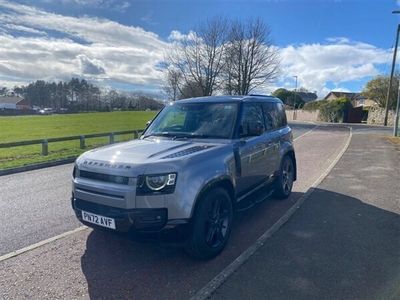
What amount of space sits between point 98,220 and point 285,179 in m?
4.07

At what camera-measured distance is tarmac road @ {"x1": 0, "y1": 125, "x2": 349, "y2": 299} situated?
3.05m

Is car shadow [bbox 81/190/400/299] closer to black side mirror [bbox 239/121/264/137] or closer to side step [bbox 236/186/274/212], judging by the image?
side step [bbox 236/186/274/212]

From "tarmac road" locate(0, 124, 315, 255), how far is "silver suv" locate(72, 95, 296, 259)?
4.01ft

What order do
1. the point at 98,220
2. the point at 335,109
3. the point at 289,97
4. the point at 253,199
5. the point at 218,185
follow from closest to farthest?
1. the point at 98,220
2. the point at 218,185
3. the point at 253,199
4. the point at 335,109
5. the point at 289,97

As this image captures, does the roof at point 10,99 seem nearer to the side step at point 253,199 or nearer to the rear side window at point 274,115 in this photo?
the rear side window at point 274,115

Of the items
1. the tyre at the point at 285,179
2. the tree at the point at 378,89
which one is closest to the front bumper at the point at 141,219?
the tyre at the point at 285,179

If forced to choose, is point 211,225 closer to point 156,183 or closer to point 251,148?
point 156,183

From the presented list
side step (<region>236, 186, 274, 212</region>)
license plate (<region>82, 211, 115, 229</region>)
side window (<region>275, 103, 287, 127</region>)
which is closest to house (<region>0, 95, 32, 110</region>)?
side window (<region>275, 103, 287, 127</region>)

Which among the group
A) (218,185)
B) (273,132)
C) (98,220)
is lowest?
(98,220)

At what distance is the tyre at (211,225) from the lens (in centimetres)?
344

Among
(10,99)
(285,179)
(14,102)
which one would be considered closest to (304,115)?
(285,179)

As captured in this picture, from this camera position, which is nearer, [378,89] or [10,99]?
[378,89]

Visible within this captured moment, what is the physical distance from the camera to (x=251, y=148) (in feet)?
15.1

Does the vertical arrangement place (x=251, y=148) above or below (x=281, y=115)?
below
